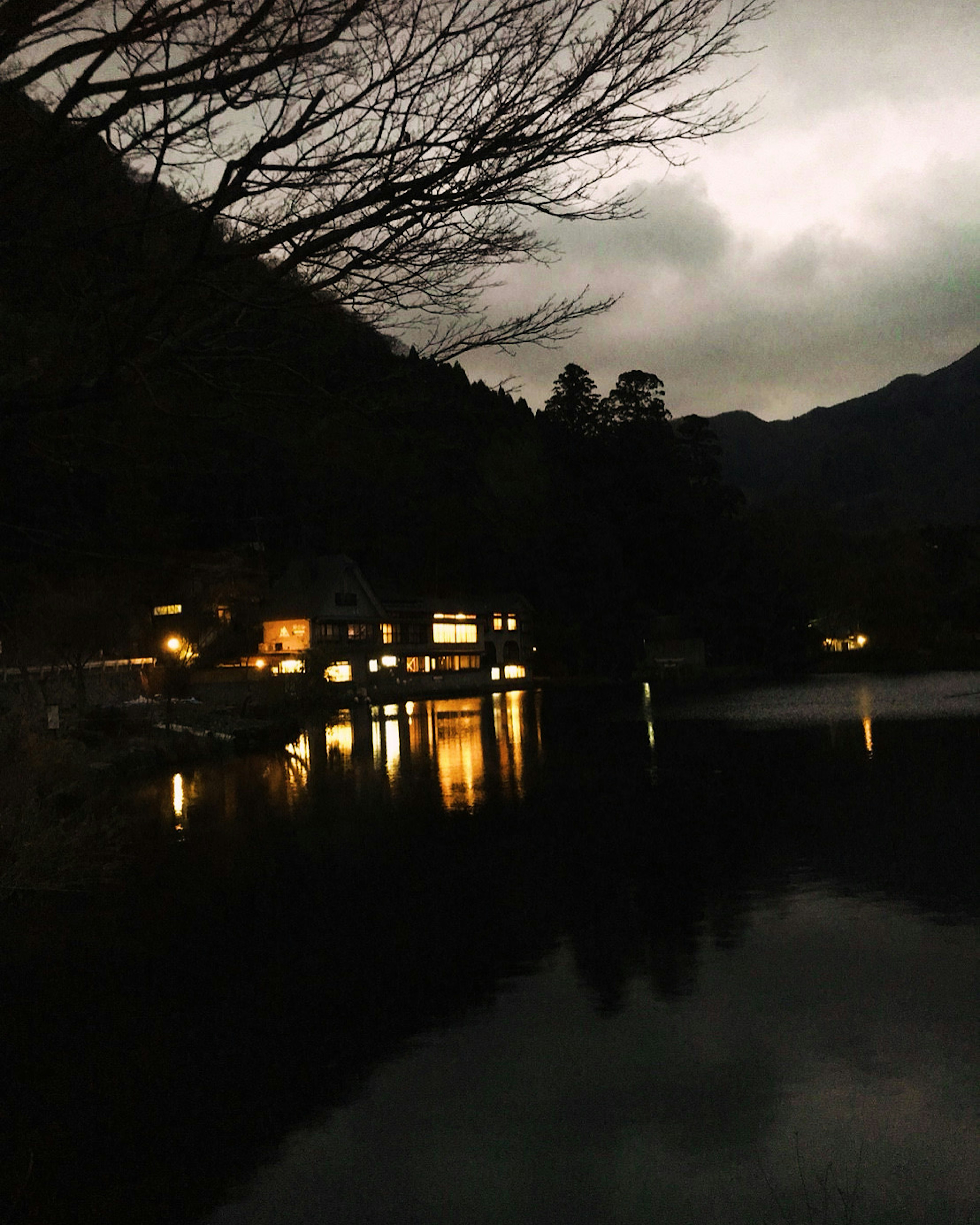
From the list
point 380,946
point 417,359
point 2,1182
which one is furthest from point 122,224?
point 380,946

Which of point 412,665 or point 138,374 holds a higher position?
point 138,374

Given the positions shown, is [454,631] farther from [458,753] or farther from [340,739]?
[458,753]

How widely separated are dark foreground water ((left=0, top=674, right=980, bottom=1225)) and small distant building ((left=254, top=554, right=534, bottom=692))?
4410cm

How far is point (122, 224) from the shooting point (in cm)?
602

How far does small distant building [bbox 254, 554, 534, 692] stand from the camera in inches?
2660

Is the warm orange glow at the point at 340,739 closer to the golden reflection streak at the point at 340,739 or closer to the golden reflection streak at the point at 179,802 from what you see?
the golden reflection streak at the point at 340,739

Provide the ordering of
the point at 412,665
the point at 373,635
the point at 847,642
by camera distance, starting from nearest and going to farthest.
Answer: the point at 373,635, the point at 412,665, the point at 847,642

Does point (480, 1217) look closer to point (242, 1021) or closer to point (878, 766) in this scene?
point (242, 1021)

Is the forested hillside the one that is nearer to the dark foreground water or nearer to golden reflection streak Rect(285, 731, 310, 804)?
the dark foreground water

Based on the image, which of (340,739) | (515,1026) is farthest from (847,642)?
(515,1026)

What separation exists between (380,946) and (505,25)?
8.52 m

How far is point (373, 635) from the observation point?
71938 millimetres

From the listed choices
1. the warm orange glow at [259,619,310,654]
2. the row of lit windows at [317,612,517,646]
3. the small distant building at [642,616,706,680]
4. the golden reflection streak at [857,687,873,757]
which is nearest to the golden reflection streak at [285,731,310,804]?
the golden reflection streak at [857,687,873,757]

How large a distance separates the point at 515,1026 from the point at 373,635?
63763mm
